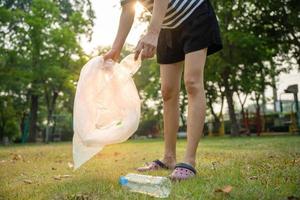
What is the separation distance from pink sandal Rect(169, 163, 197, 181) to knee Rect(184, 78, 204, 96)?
548mm

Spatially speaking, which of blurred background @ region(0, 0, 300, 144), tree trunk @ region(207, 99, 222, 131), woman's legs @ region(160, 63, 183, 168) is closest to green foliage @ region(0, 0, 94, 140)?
blurred background @ region(0, 0, 300, 144)

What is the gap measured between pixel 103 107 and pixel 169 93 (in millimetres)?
626

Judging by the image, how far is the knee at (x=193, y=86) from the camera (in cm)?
311

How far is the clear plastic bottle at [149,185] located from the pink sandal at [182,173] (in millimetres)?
322

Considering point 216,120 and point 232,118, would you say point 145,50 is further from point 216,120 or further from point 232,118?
point 216,120

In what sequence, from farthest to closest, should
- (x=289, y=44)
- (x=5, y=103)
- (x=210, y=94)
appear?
(x=210, y=94)
(x=5, y=103)
(x=289, y=44)

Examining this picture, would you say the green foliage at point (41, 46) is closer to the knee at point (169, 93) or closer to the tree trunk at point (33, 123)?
the tree trunk at point (33, 123)

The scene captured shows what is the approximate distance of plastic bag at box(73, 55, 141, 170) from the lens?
299cm

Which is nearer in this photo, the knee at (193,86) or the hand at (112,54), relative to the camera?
the knee at (193,86)

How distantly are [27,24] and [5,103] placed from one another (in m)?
6.49

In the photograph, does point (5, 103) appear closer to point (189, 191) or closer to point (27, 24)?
point (27, 24)

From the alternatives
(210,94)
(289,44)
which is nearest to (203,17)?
(289,44)

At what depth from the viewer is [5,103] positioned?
2492 centimetres

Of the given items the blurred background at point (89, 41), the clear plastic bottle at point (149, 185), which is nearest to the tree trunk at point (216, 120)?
the blurred background at point (89, 41)
